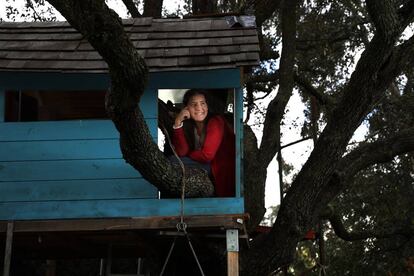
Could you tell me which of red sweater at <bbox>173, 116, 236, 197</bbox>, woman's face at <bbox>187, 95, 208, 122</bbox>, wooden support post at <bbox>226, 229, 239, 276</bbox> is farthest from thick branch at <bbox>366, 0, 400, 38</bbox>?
wooden support post at <bbox>226, 229, 239, 276</bbox>

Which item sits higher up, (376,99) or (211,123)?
(376,99)

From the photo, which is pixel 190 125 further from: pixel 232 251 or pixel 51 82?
pixel 51 82

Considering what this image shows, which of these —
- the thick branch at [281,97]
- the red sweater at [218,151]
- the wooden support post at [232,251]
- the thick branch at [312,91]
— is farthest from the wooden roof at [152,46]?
the thick branch at [312,91]

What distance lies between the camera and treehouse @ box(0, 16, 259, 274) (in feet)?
22.3

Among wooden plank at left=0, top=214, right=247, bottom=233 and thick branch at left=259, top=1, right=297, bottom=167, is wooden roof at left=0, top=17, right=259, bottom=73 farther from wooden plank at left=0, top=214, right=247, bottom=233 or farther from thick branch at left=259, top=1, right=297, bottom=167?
thick branch at left=259, top=1, right=297, bottom=167

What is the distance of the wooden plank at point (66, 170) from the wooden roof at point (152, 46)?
107 centimetres

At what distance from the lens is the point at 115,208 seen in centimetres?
694

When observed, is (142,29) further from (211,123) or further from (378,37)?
(378,37)

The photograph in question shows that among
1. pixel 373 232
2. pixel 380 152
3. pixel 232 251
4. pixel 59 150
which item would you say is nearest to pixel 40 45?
pixel 59 150

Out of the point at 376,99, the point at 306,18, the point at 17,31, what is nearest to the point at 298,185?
the point at 376,99

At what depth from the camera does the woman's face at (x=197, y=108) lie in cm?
721

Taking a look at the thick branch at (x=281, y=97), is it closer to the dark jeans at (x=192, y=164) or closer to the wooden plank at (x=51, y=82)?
the dark jeans at (x=192, y=164)

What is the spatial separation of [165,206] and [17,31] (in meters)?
3.08

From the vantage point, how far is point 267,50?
41.7ft
